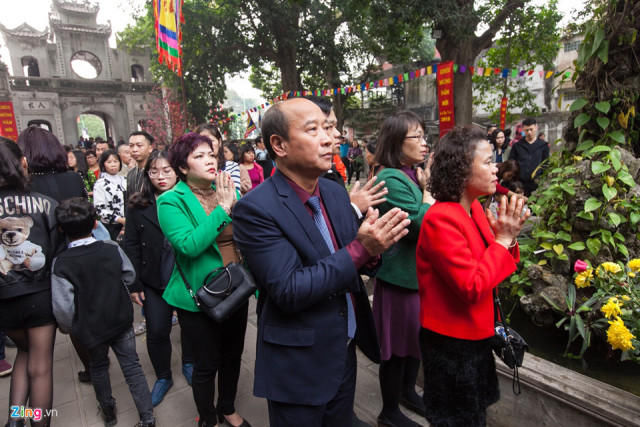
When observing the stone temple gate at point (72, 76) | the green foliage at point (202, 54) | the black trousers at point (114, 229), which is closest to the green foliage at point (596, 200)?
the black trousers at point (114, 229)

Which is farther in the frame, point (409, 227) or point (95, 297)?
point (95, 297)

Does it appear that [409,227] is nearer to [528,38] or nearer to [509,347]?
[509,347]

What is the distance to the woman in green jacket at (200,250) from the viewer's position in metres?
1.99

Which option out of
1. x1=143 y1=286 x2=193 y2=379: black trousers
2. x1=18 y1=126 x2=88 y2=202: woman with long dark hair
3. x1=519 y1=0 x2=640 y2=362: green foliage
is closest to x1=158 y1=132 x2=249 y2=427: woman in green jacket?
x1=143 y1=286 x2=193 y2=379: black trousers

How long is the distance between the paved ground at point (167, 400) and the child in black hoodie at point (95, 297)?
24cm

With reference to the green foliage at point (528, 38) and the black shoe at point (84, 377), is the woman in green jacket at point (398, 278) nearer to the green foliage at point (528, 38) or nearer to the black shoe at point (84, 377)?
the black shoe at point (84, 377)

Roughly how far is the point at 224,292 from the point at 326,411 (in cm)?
72

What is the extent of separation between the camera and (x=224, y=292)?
6.00 feet

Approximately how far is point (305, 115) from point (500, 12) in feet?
32.9

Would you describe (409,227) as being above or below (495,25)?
below

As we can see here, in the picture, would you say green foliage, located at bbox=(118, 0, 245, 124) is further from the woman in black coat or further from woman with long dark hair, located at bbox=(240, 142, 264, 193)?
the woman in black coat

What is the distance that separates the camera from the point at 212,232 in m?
1.91

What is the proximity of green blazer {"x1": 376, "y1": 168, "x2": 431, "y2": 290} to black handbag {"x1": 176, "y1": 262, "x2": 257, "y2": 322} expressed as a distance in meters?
0.81

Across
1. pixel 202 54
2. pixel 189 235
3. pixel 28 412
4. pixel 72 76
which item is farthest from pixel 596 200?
pixel 72 76
